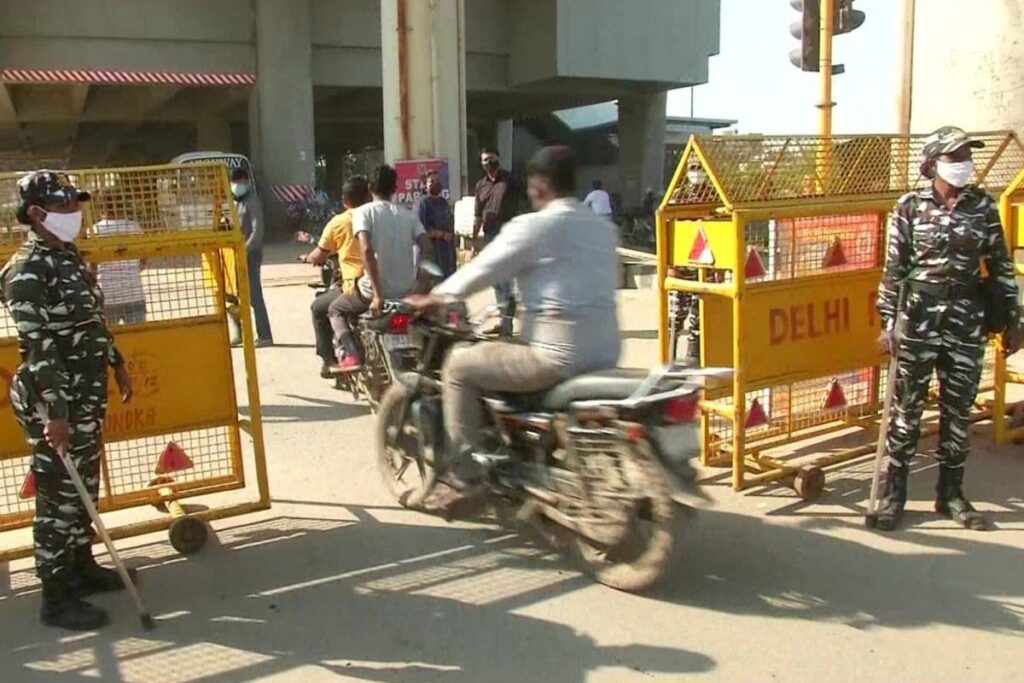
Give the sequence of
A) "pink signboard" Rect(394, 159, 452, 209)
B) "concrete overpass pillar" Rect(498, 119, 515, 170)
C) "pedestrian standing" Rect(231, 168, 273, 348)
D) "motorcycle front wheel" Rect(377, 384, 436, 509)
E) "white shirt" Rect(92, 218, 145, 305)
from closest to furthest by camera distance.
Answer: "white shirt" Rect(92, 218, 145, 305), "motorcycle front wheel" Rect(377, 384, 436, 509), "pedestrian standing" Rect(231, 168, 273, 348), "pink signboard" Rect(394, 159, 452, 209), "concrete overpass pillar" Rect(498, 119, 515, 170)

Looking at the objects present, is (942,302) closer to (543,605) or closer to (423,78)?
(543,605)

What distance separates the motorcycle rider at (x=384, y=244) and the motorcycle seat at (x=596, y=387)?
8.43ft

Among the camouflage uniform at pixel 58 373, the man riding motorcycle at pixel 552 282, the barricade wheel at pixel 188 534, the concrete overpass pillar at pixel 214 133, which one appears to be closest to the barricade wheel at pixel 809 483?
the man riding motorcycle at pixel 552 282

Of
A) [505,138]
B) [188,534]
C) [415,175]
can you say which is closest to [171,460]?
[188,534]

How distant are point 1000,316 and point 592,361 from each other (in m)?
2.15

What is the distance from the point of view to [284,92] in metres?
25.0

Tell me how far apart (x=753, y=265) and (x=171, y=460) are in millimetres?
3130

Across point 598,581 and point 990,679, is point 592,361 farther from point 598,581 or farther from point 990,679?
point 990,679

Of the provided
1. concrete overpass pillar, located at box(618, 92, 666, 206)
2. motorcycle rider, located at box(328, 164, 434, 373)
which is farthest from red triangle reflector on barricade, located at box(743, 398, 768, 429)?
concrete overpass pillar, located at box(618, 92, 666, 206)

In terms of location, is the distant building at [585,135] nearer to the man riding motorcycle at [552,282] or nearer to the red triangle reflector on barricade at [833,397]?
the red triangle reflector on barricade at [833,397]

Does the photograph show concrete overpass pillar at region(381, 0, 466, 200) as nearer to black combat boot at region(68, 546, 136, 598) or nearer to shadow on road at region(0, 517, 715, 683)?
shadow on road at region(0, 517, 715, 683)

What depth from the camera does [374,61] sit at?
26938 mm

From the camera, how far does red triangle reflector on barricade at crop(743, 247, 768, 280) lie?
5281mm

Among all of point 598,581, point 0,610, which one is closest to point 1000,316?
point 598,581
